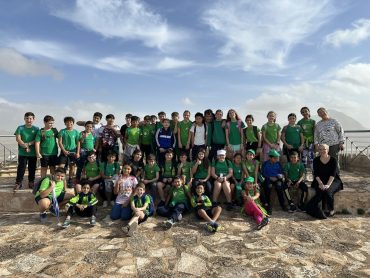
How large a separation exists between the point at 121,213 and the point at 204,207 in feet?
6.00

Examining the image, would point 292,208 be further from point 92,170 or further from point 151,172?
point 92,170

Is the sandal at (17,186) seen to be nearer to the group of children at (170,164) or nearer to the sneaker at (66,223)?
the group of children at (170,164)

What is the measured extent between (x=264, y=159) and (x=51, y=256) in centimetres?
547

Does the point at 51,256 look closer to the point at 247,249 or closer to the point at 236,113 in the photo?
the point at 247,249

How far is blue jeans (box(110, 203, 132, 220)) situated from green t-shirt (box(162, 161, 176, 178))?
55.3 inches

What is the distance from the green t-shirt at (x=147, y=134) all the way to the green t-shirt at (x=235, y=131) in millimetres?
2109

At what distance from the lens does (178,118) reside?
337 inches

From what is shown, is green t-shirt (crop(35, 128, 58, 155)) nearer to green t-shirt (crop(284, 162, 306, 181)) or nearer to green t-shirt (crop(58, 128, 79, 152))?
green t-shirt (crop(58, 128, 79, 152))

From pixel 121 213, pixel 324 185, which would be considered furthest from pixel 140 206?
pixel 324 185

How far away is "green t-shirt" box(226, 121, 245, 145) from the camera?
8070 millimetres

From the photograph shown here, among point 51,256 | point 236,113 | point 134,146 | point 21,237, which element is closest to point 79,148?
point 134,146

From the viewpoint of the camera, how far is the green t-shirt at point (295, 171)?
757 centimetres

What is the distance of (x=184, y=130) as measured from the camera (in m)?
8.30

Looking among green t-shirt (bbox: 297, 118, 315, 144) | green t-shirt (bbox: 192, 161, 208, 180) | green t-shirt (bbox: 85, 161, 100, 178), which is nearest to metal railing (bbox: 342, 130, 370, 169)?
green t-shirt (bbox: 297, 118, 315, 144)
